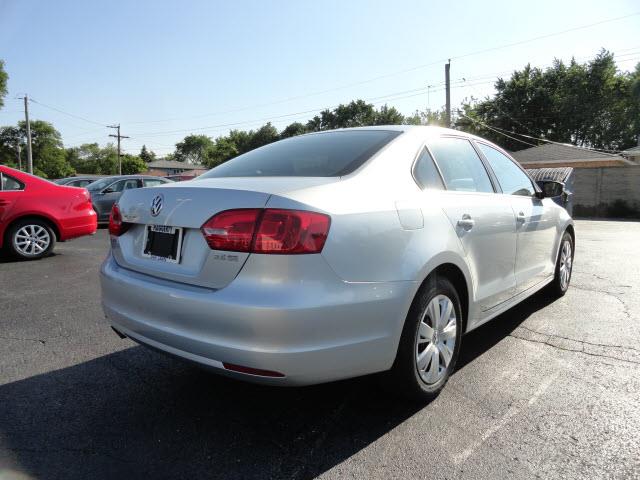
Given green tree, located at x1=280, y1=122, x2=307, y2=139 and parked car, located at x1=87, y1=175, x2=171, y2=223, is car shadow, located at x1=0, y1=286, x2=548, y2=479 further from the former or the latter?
green tree, located at x1=280, y1=122, x2=307, y2=139

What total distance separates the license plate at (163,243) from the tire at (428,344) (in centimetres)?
123

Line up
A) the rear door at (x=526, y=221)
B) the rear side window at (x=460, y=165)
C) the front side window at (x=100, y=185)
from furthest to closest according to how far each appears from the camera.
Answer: the front side window at (x=100, y=185) → the rear door at (x=526, y=221) → the rear side window at (x=460, y=165)

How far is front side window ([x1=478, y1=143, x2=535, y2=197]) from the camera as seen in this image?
12.7ft

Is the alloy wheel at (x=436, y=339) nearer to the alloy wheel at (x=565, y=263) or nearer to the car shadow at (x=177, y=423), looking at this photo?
the car shadow at (x=177, y=423)

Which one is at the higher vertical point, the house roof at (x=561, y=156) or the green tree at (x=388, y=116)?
the green tree at (x=388, y=116)

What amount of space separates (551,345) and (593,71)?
5284 cm

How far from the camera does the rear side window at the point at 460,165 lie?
3143mm

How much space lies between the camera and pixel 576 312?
4633 millimetres

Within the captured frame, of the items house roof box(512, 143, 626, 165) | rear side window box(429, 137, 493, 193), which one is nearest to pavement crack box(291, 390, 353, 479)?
rear side window box(429, 137, 493, 193)

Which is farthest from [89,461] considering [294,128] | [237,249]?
[294,128]

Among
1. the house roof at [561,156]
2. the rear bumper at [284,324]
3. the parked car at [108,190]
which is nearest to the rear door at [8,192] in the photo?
the rear bumper at [284,324]

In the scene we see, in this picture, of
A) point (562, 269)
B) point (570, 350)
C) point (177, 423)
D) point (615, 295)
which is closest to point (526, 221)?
point (570, 350)

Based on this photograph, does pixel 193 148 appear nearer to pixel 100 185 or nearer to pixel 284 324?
pixel 100 185

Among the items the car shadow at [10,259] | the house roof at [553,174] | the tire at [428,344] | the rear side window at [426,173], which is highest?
the house roof at [553,174]
